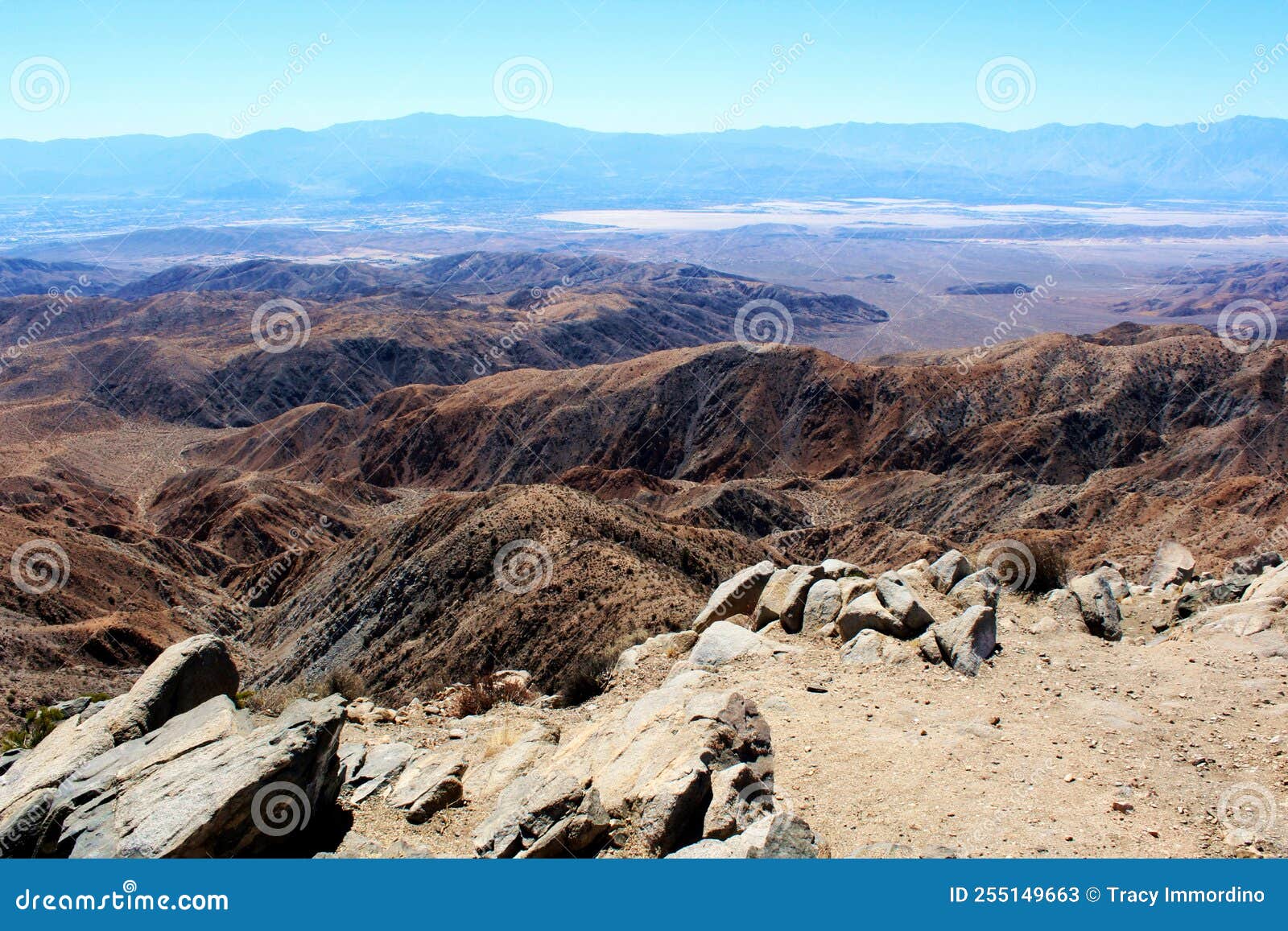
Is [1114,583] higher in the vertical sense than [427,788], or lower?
higher

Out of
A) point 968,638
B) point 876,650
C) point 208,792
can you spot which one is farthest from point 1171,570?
point 208,792

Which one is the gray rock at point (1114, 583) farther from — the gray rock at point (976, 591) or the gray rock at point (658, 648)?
the gray rock at point (658, 648)

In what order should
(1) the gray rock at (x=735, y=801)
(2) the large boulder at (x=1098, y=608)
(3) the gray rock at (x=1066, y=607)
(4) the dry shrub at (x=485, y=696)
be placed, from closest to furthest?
(1) the gray rock at (x=735, y=801), (2) the large boulder at (x=1098, y=608), (3) the gray rock at (x=1066, y=607), (4) the dry shrub at (x=485, y=696)

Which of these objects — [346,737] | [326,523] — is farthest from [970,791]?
[326,523]

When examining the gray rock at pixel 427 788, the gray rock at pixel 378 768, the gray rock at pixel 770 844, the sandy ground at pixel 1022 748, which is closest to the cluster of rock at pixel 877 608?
the sandy ground at pixel 1022 748

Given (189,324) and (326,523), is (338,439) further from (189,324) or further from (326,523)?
(189,324)

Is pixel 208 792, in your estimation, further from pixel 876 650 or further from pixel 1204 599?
pixel 1204 599
